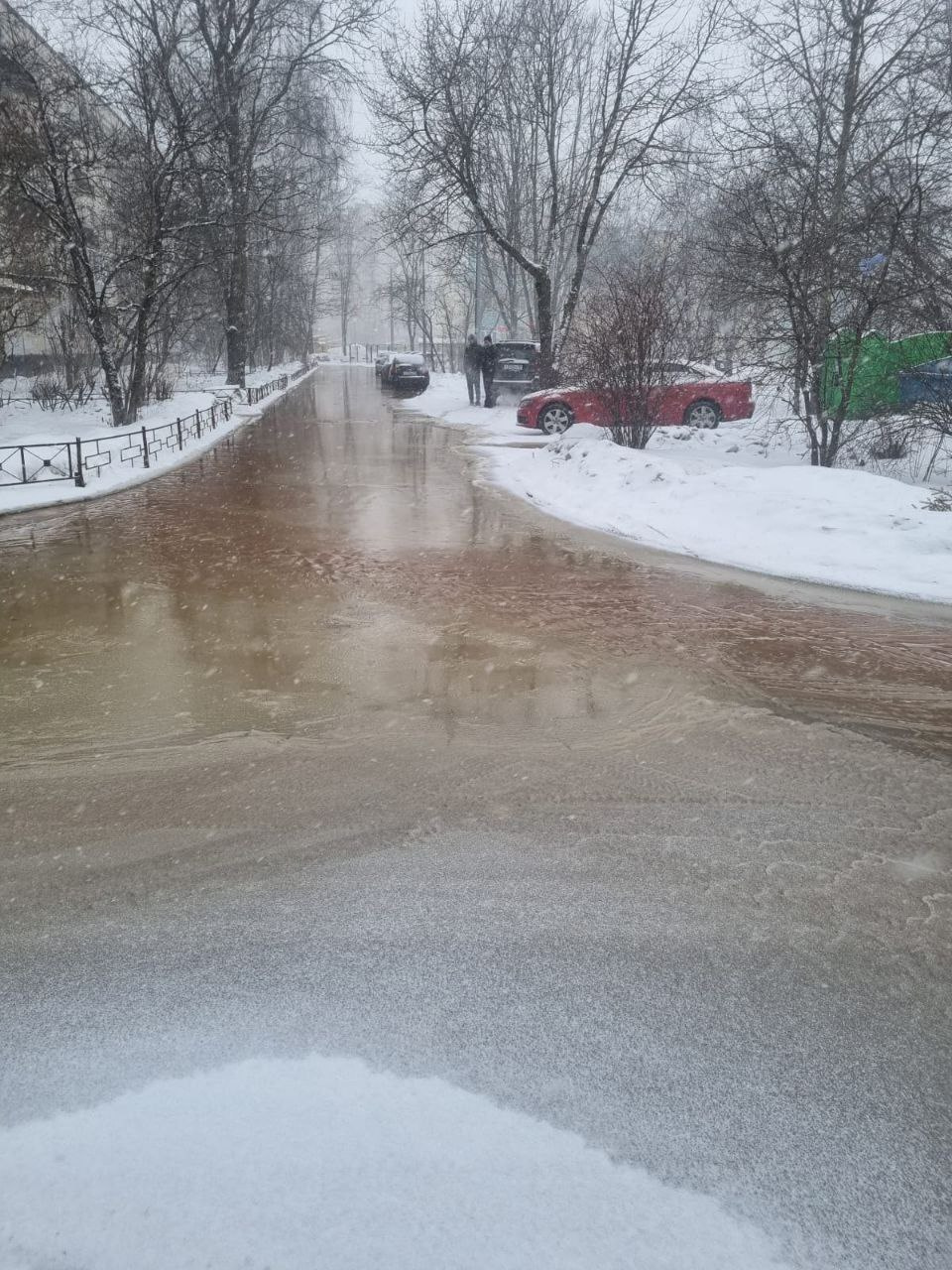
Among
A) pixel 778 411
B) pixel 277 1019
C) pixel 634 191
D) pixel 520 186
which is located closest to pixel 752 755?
pixel 277 1019

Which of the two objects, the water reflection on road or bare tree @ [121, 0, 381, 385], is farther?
bare tree @ [121, 0, 381, 385]

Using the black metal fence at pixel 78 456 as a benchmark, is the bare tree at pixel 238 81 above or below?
above

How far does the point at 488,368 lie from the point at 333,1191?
28.1 meters

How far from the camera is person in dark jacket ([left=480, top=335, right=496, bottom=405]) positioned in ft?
92.2

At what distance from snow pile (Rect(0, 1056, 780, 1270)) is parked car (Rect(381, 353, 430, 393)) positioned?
42843 millimetres

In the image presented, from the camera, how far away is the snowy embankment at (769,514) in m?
8.20

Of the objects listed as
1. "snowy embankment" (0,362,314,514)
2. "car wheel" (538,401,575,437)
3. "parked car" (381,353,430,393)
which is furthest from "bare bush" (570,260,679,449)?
"parked car" (381,353,430,393)

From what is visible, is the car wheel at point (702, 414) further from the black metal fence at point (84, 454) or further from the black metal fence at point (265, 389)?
the black metal fence at point (265, 389)

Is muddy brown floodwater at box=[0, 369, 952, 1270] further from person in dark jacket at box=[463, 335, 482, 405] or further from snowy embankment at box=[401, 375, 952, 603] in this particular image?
person in dark jacket at box=[463, 335, 482, 405]

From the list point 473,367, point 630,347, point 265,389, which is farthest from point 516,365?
point 630,347

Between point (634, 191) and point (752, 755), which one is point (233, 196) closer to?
point (634, 191)

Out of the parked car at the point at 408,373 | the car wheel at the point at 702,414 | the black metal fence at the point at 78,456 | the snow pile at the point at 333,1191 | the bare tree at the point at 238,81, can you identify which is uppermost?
the bare tree at the point at 238,81

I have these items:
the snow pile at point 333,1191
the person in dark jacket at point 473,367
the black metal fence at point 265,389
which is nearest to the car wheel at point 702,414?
the person in dark jacket at point 473,367

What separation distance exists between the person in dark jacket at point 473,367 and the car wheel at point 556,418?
28.0ft
